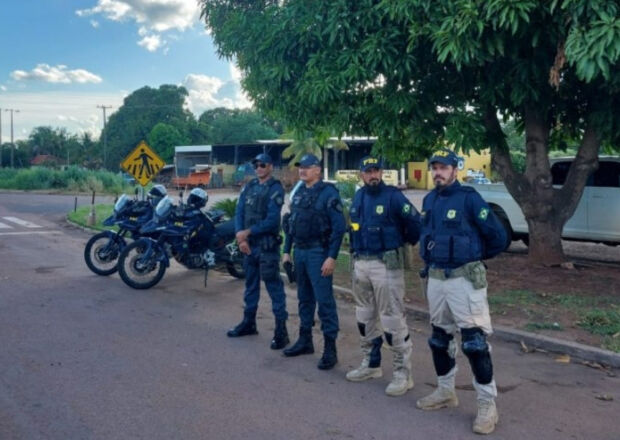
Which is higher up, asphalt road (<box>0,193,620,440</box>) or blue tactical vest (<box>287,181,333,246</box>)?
blue tactical vest (<box>287,181,333,246</box>)

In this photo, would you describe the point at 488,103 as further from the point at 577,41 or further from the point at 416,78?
the point at 577,41

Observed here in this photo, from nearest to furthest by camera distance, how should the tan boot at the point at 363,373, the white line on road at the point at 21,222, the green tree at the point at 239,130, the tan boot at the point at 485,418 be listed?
the tan boot at the point at 485,418, the tan boot at the point at 363,373, the white line on road at the point at 21,222, the green tree at the point at 239,130

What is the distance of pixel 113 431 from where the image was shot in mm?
4039

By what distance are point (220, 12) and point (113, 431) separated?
733cm

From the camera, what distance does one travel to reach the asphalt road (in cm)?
413

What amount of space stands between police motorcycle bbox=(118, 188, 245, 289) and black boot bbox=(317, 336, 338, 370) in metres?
3.75

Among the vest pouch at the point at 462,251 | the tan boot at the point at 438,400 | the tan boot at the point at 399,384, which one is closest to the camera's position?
the vest pouch at the point at 462,251

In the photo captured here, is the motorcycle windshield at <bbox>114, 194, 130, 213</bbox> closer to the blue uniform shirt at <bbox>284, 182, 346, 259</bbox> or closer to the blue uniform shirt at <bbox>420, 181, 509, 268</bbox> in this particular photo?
the blue uniform shirt at <bbox>284, 182, 346, 259</bbox>

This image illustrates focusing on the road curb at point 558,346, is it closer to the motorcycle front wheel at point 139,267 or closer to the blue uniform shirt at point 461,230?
the blue uniform shirt at point 461,230

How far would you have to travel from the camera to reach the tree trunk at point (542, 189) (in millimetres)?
9555

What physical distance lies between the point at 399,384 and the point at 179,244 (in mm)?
4853

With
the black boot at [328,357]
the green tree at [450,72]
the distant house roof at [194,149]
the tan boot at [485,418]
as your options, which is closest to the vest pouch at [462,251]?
the tan boot at [485,418]

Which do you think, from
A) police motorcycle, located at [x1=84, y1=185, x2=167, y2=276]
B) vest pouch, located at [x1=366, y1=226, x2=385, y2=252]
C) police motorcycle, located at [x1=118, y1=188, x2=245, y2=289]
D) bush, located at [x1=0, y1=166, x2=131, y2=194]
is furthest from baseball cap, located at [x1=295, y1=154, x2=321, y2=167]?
bush, located at [x1=0, y1=166, x2=131, y2=194]

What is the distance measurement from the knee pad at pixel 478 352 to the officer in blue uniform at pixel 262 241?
223cm
